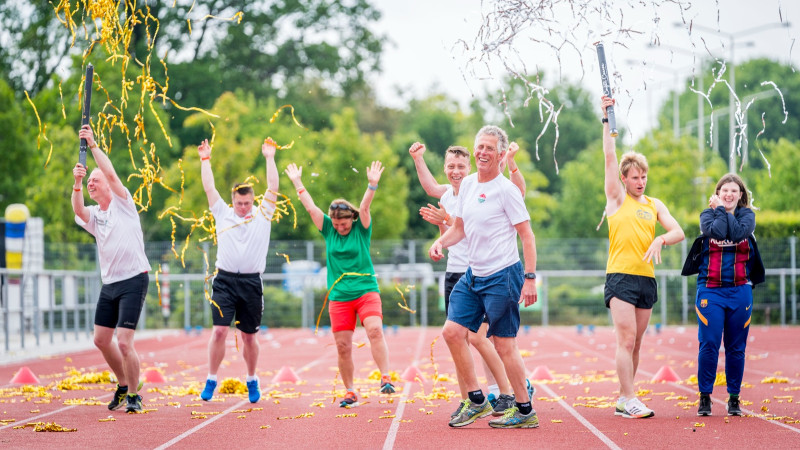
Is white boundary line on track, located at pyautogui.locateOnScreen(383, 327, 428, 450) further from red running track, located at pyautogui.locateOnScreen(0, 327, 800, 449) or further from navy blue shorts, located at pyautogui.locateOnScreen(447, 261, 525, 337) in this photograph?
navy blue shorts, located at pyautogui.locateOnScreen(447, 261, 525, 337)

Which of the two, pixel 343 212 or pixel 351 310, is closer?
pixel 343 212

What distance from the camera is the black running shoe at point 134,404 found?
773 centimetres

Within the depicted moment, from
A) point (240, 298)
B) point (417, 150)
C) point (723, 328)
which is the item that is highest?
point (417, 150)

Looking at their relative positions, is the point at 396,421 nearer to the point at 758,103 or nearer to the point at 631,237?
the point at 631,237

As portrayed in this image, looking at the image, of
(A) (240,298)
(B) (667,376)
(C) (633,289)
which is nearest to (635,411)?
(C) (633,289)

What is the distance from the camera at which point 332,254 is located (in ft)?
26.7

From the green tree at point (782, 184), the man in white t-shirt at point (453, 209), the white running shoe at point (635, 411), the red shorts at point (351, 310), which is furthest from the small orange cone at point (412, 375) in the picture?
the green tree at point (782, 184)

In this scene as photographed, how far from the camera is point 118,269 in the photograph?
306 inches

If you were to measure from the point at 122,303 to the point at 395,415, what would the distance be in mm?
2338

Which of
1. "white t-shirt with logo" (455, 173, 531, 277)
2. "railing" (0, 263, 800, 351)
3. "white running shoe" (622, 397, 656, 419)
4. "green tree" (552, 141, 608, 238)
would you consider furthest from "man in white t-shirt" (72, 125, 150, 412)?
"green tree" (552, 141, 608, 238)

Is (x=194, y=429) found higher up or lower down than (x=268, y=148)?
A: lower down

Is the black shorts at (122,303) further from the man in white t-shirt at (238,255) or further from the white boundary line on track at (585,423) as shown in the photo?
the white boundary line on track at (585,423)

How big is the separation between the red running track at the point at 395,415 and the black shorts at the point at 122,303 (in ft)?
2.41

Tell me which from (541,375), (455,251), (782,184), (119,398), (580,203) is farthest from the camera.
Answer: (580,203)
